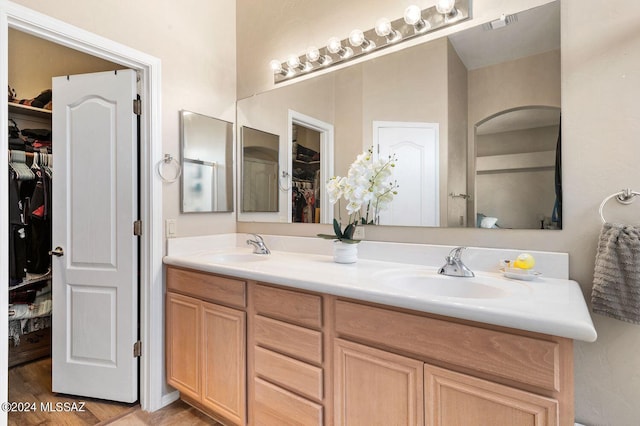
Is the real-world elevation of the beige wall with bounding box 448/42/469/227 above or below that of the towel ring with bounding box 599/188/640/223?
above

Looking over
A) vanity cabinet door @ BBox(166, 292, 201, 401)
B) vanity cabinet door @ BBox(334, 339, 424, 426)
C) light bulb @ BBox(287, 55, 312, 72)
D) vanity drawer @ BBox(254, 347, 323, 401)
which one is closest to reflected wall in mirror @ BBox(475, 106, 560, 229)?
vanity cabinet door @ BBox(334, 339, 424, 426)

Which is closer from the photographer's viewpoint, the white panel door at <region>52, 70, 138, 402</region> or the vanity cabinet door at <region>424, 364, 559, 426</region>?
the vanity cabinet door at <region>424, 364, 559, 426</region>

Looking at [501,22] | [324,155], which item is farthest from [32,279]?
[501,22]

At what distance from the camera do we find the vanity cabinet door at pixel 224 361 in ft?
4.99

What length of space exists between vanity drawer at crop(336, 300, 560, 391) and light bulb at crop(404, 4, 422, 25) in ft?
4.55

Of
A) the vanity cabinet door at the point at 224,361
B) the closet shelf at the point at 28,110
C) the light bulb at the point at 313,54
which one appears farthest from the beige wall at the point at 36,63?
the vanity cabinet door at the point at 224,361

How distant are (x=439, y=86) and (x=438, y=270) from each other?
0.89m

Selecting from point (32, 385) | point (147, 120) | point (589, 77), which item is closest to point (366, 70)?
point (589, 77)

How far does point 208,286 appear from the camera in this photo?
1.67m

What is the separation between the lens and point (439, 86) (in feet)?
5.16

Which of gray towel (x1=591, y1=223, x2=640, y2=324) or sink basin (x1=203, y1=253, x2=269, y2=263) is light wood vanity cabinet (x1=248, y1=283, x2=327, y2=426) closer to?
sink basin (x1=203, y1=253, x2=269, y2=263)

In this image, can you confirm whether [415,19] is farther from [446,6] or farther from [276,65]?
[276,65]

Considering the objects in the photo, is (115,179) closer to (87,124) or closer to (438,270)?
(87,124)

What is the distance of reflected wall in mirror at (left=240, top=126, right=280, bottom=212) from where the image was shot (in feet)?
7.27
